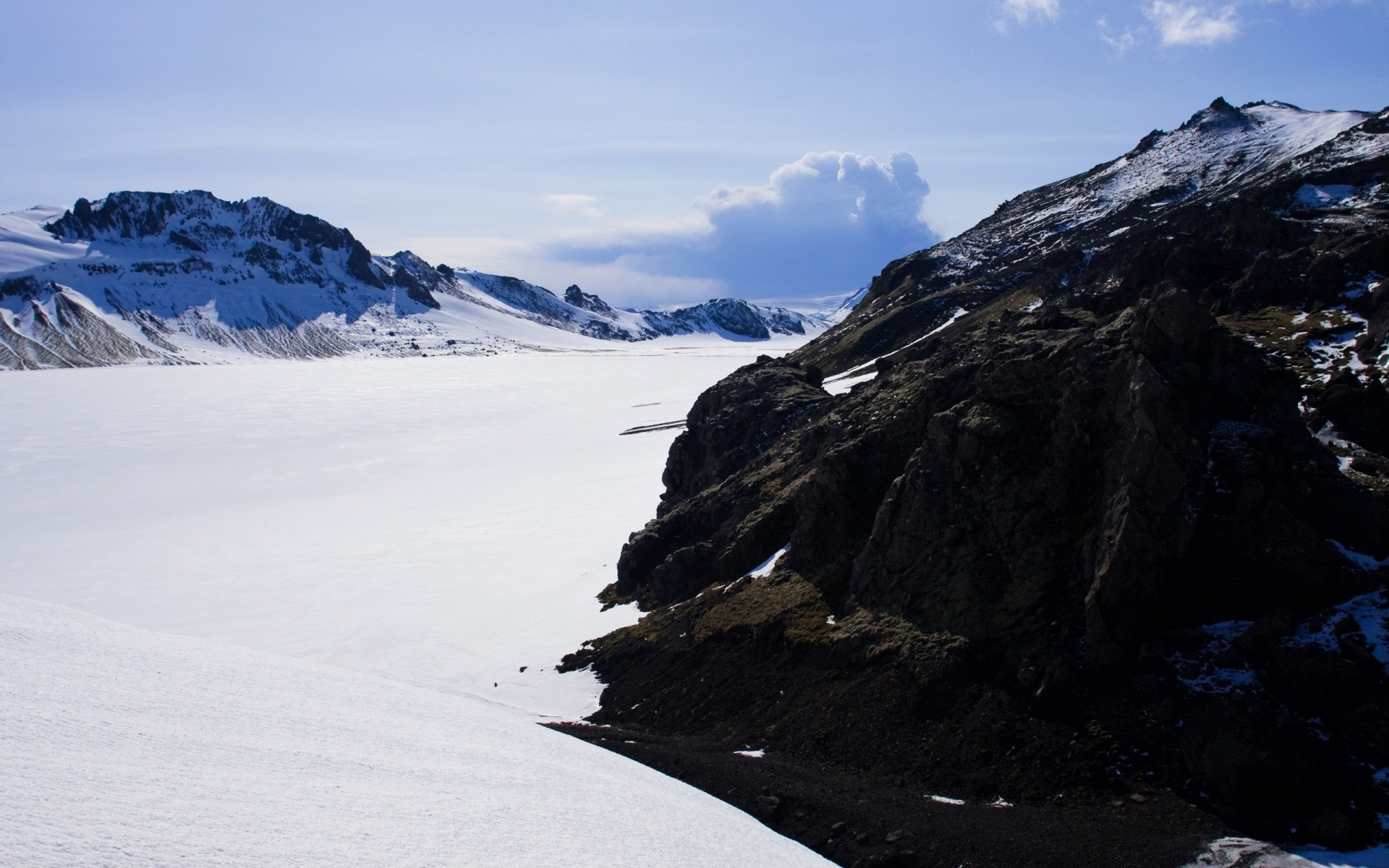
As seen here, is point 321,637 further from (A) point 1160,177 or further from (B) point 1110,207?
(A) point 1160,177

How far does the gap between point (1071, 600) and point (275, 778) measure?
1927 cm

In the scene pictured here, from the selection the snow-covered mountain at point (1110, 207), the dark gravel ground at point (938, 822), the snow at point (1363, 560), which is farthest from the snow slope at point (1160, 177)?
the dark gravel ground at point (938, 822)

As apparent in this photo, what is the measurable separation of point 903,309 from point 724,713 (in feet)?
334

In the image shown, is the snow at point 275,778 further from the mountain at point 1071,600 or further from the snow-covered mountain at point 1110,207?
the snow-covered mountain at point 1110,207

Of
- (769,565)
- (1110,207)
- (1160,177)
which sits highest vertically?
(1160,177)

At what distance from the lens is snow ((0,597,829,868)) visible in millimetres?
9164

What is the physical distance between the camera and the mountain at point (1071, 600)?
675 inches

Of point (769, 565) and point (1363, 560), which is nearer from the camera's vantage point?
point (1363, 560)

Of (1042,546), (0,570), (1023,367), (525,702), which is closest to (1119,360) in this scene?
(1023,367)

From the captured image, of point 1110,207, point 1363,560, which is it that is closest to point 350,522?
point 1363,560

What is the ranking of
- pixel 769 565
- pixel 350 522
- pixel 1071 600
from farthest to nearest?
pixel 350 522 → pixel 769 565 → pixel 1071 600

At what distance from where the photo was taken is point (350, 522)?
61.1 meters

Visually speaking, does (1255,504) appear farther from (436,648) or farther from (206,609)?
(206,609)

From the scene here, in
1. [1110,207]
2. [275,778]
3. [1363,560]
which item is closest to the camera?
[275,778]
